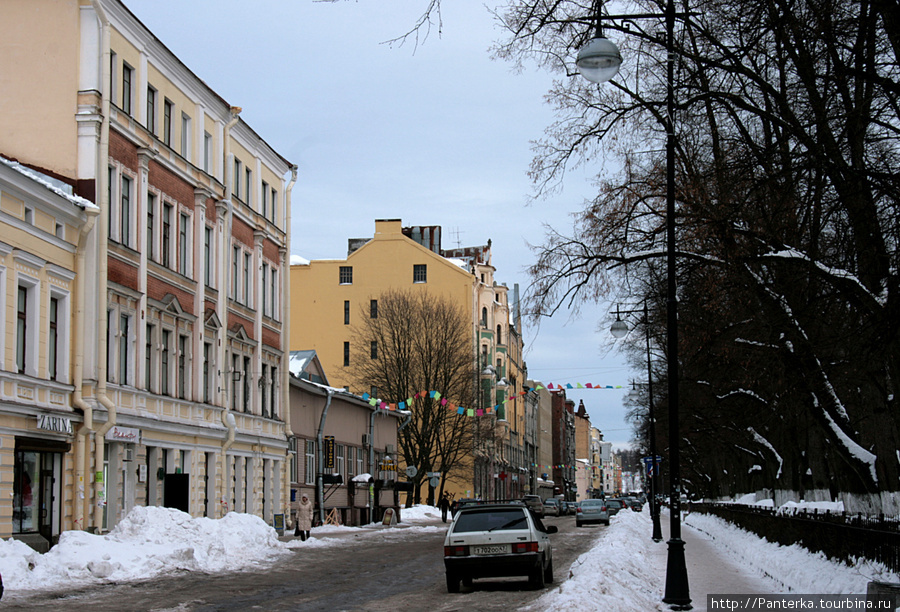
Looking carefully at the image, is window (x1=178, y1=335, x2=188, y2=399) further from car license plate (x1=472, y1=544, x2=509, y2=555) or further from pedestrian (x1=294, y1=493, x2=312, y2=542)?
car license plate (x1=472, y1=544, x2=509, y2=555)

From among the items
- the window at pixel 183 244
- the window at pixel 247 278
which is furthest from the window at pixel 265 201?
the window at pixel 183 244

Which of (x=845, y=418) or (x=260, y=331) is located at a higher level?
(x=260, y=331)

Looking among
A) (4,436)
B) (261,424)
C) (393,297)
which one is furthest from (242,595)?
(393,297)

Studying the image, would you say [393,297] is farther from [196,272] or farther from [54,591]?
[54,591]

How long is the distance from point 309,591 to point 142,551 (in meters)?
5.73

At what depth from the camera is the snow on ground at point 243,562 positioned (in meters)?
14.3

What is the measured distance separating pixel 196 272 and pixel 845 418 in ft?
67.1

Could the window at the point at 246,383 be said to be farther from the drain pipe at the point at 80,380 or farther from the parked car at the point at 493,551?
the parked car at the point at 493,551

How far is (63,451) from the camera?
2388 cm

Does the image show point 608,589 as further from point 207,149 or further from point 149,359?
point 207,149

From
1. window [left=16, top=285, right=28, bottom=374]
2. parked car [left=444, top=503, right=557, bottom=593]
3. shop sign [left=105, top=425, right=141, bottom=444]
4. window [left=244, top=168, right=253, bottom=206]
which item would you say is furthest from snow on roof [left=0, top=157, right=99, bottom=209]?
window [left=244, top=168, right=253, bottom=206]

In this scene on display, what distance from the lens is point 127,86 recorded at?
2867 cm

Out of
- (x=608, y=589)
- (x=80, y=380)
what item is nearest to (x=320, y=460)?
(x=80, y=380)

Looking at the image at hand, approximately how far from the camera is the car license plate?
17798 millimetres
